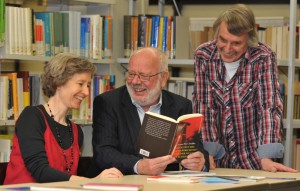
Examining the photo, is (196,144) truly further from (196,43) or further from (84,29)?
(196,43)

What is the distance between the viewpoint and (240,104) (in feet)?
14.0

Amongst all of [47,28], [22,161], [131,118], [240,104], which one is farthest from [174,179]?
[47,28]

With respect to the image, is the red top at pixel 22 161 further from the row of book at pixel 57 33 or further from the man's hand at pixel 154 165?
the row of book at pixel 57 33

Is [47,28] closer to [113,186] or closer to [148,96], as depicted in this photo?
[148,96]

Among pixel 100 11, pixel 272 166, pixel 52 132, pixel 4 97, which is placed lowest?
pixel 272 166

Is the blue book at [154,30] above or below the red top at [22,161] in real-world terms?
above

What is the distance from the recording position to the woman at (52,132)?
358 cm

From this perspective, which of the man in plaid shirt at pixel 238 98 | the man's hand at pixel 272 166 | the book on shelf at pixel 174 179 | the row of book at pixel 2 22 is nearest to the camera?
the book on shelf at pixel 174 179

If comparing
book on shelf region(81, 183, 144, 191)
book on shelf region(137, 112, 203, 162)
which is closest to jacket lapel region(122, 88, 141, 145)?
book on shelf region(137, 112, 203, 162)

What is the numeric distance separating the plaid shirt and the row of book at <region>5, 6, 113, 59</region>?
4.66 feet

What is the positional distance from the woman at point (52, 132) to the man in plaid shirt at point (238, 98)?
0.78 m

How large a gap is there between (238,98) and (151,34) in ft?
5.90

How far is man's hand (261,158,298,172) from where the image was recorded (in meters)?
4.05

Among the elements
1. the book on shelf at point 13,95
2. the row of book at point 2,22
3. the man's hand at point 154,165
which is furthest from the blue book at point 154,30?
the man's hand at point 154,165
